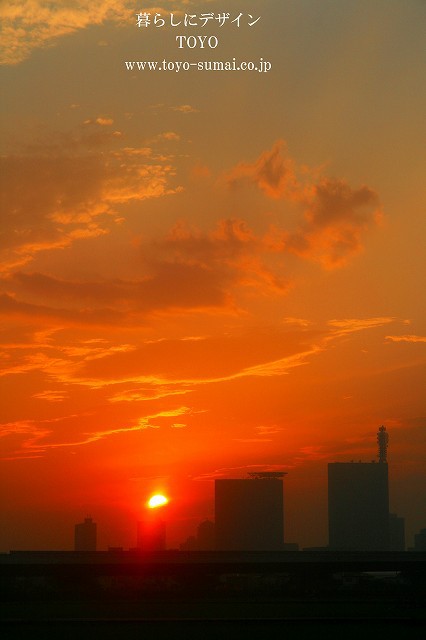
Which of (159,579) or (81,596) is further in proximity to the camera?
(159,579)

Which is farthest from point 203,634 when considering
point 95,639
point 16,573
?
point 16,573

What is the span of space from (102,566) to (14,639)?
53295mm

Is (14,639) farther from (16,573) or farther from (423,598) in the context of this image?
(16,573)

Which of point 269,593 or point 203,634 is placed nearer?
point 203,634

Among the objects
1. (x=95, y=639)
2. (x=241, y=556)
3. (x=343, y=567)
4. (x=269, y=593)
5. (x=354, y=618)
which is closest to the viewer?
(x=95, y=639)

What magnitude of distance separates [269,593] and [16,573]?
2311cm

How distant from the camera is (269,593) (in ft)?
226

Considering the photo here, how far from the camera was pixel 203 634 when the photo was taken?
36812 millimetres

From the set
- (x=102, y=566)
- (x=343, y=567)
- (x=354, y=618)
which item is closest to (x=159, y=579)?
(x=102, y=566)

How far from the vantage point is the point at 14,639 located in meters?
35.8

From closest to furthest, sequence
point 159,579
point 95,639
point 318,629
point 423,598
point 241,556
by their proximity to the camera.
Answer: point 95,639
point 318,629
point 423,598
point 159,579
point 241,556

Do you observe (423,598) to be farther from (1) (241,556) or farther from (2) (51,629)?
(1) (241,556)

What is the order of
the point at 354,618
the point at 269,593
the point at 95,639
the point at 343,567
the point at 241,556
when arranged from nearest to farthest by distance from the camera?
1. the point at 95,639
2. the point at 354,618
3. the point at 269,593
4. the point at 343,567
5. the point at 241,556

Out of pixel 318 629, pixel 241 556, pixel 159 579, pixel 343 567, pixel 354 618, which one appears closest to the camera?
pixel 318 629
